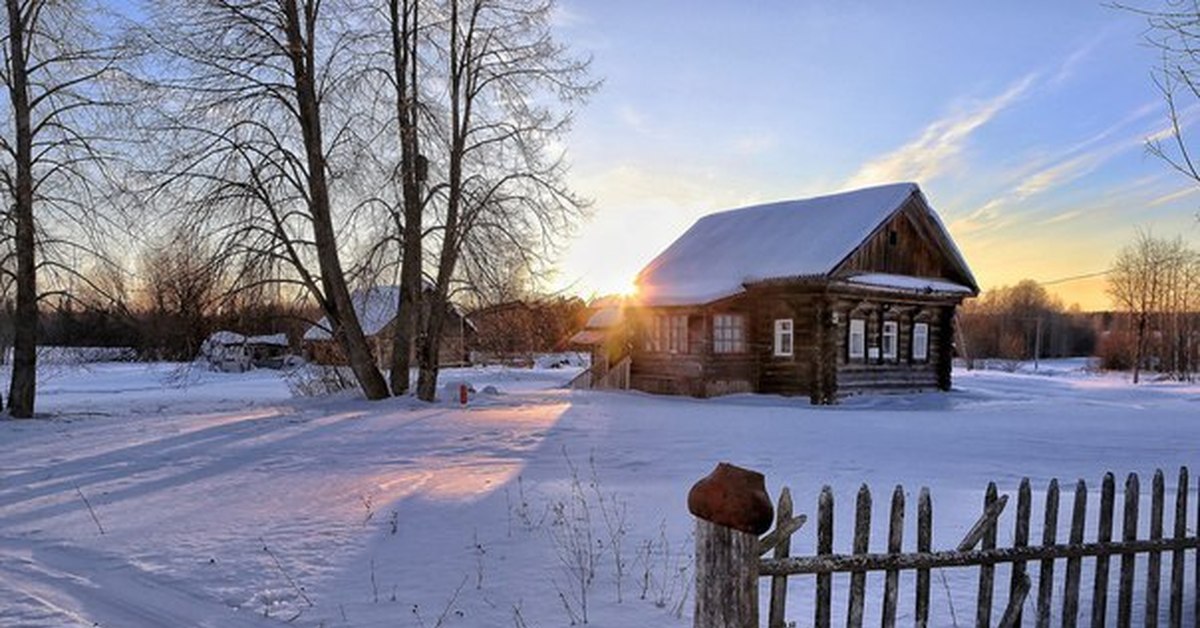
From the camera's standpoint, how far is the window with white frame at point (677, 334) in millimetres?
27031

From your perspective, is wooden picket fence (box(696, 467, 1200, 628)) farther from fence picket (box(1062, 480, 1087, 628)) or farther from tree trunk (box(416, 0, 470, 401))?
tree trunk (box(416, 0, 470, 401))

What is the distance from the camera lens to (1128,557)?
179 inches

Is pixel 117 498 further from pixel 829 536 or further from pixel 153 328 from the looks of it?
pixel 153 328

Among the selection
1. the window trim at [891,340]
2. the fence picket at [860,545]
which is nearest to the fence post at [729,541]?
the fence picket at [860,545]

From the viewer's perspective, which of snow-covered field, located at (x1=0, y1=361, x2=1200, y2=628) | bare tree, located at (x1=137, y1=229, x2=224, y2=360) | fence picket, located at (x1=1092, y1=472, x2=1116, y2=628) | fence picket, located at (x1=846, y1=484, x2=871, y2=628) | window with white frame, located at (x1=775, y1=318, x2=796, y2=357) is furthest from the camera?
window with white frame, located at (x1=775, y1=318, x2=796, y2=357)

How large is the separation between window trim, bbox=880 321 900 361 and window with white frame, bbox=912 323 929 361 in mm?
889

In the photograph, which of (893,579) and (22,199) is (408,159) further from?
(893,579)

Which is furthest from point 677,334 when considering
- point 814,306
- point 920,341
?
point 920,341

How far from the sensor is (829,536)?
3.29m

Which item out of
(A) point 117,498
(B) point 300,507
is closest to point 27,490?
(A) point 117,498

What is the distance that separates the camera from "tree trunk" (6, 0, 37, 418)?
57.8 ft

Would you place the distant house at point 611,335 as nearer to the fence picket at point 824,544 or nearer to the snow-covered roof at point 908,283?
the snow-covered roof at point 908,283

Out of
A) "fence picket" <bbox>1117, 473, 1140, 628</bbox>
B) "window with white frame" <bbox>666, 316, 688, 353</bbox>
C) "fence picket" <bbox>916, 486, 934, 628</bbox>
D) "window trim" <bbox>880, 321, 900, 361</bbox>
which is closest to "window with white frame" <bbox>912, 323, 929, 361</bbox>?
"window trim" <bbox>880, 321, 900, 361</bbox>

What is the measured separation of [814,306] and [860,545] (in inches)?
868
